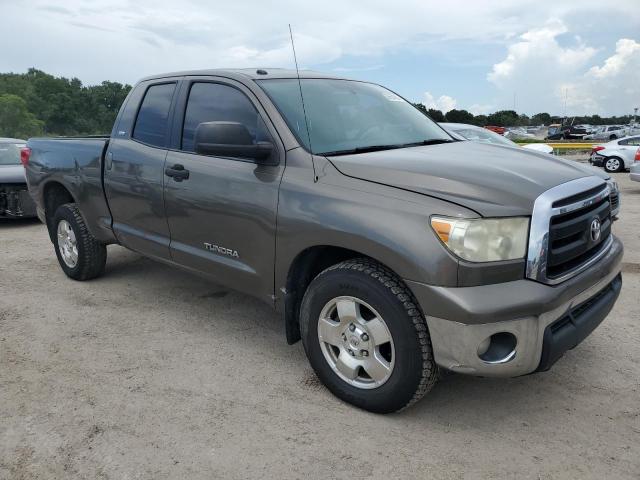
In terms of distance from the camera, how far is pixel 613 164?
58.0ft

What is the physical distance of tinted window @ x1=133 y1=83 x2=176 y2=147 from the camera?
4.18 metres

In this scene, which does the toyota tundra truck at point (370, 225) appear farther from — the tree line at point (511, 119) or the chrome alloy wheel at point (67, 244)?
the tree line at point (511, 119)

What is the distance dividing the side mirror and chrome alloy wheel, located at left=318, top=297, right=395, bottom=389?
3.17 feet

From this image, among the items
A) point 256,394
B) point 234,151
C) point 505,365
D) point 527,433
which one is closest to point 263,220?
point 234,151

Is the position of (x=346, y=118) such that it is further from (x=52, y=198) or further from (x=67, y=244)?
(x=52, y=198)

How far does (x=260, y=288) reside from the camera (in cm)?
347

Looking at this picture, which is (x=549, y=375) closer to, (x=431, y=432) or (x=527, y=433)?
(x=527, y=433)

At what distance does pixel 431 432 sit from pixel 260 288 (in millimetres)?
1310

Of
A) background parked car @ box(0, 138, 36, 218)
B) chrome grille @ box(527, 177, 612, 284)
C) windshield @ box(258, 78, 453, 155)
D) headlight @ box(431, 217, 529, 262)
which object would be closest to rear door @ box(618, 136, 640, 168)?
windshield @ box(258, 78, 453, 155)

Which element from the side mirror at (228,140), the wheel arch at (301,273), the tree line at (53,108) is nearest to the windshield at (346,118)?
the side mirror at (228,140)

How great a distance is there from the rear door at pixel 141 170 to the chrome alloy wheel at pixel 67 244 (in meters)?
0.93

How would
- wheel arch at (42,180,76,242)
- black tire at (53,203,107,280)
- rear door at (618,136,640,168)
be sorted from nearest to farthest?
black tire at (53,203,107,280)
wheel arch at (42,180,76,242)
rear door at (618,136,640,168)

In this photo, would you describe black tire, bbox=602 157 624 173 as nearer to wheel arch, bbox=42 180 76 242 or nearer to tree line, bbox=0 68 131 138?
wheel arch, bbox=42 180 76 242

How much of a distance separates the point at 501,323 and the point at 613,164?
1759 cm
